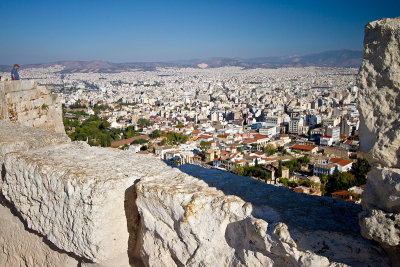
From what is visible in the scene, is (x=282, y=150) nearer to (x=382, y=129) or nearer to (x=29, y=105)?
(x=29, y=105)

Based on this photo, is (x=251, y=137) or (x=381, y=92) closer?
(x=381, y=92)

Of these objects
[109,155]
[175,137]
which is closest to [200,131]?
[175,137]

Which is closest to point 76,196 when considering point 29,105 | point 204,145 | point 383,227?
point 383,227

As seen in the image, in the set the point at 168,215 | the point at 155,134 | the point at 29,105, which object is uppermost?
the point at 29,105

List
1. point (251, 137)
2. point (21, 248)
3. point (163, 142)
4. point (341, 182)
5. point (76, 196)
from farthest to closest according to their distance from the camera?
point (251, 137)
point (163, 142)
point (341, 182)
point (21, 248)
point (76, 196)

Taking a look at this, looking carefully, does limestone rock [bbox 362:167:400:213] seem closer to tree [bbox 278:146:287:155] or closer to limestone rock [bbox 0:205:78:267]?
limestone rock [bbox 0:205:78:267]

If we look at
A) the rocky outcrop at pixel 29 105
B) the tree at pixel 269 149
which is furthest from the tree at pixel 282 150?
the rocky outcrop at pixel 29 105

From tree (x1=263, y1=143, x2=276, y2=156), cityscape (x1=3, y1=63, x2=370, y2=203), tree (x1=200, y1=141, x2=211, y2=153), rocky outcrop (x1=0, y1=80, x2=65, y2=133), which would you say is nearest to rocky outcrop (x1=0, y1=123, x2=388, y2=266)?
rocky outcrop (x1=0, y1=80, x2=65, y2=133)
